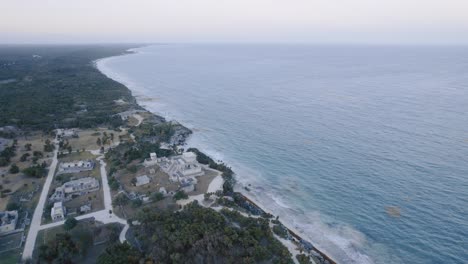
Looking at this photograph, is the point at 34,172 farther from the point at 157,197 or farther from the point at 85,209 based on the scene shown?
the point at 157,197

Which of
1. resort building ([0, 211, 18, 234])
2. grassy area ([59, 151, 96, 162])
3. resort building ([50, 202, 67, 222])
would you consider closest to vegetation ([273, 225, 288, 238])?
resort building ([50, 202, 67, 222])

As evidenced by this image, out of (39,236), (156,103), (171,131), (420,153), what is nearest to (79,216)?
(39,236)

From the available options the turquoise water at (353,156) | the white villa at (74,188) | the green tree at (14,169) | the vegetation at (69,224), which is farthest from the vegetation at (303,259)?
the green tree at (14,169)

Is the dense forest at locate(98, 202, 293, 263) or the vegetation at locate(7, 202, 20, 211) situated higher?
the dense forest at locate(98, 202, 293, 263)

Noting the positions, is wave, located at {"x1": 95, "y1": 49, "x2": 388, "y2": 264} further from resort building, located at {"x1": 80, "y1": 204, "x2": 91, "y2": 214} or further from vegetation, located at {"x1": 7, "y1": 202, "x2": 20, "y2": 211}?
vegetation, located at {"x1": 7, "y1": 202, "x2": 20, "y2": 211}

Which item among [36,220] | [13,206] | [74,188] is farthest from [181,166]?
[13,206]

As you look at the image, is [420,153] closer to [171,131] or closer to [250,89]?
[171,131]
